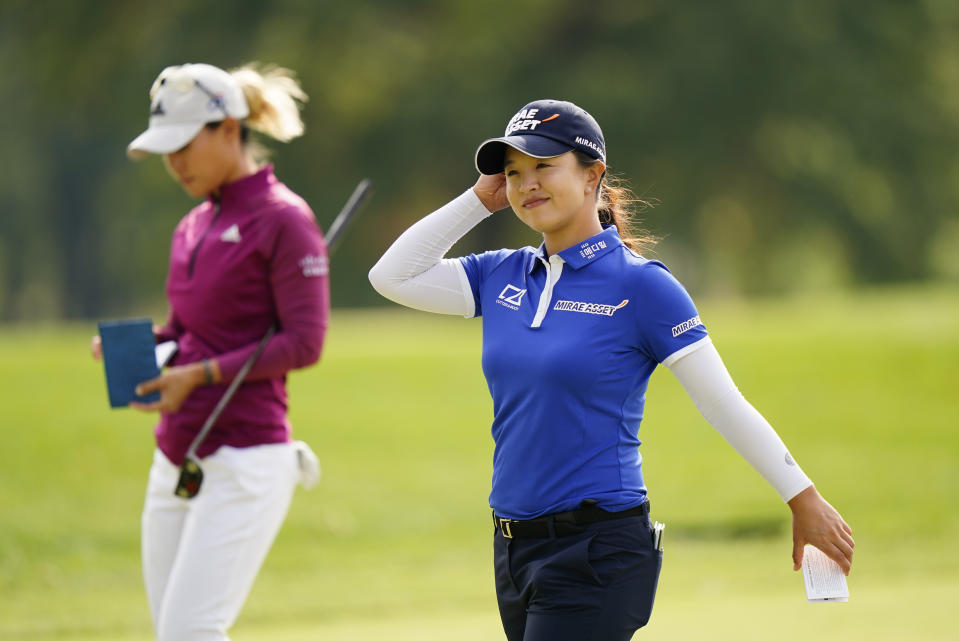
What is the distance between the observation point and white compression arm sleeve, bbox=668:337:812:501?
3113mm

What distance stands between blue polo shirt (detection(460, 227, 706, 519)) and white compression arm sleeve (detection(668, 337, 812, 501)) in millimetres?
50

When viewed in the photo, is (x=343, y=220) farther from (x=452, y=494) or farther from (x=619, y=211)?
(x=452, y=494)

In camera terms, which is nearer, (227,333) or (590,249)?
(590,249)

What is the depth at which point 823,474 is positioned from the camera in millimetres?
12109

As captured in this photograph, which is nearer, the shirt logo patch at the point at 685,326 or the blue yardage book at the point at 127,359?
the shirt logo patch at the point at 685,326

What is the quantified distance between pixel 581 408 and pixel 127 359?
4.93ft

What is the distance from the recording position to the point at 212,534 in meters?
3.83

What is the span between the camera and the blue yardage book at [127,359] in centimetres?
397

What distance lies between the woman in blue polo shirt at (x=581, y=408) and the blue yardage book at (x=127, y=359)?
1.15 m

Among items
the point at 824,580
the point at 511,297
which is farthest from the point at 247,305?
the point at 824,580

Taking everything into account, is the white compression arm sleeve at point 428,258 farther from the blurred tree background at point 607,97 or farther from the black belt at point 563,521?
the blurred tree background at point 607,97

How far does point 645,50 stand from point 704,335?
2984 centimetres

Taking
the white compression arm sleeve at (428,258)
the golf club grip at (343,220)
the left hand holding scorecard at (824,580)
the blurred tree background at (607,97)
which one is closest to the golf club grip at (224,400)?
the white compression arm sleeve at (428,258)

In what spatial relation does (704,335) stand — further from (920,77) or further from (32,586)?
(920,77)
